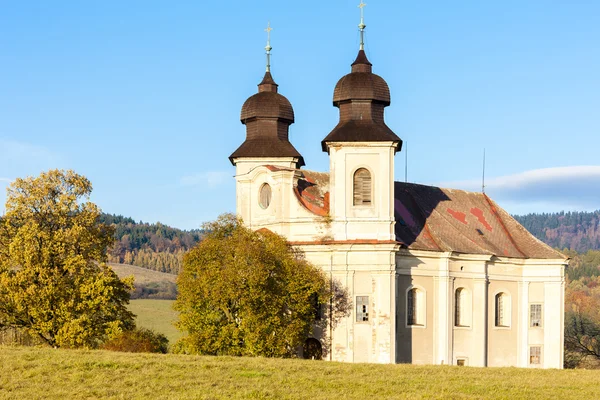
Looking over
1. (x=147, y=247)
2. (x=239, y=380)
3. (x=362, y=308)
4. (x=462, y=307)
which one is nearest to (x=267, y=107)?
(x=362, y=308)

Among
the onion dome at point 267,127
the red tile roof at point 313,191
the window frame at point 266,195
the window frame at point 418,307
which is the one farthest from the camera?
the onion dome at point 267,127

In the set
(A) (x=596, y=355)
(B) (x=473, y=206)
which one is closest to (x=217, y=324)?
(B) (x=473, y=206)

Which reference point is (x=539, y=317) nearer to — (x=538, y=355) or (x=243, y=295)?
(x=538, y=355)

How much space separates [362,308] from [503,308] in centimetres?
1017

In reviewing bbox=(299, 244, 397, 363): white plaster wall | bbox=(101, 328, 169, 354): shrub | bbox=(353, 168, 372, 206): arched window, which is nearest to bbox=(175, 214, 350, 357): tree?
bbox=(299, 244, 397, 363): white plaster wall

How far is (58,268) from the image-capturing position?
140 feet

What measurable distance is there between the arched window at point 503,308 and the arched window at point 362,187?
10.3 meters

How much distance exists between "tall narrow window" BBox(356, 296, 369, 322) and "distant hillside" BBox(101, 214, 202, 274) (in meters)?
121

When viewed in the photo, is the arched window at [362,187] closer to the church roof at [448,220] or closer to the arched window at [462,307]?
the church roof at [448,220]

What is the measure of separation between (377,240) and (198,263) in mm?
8529

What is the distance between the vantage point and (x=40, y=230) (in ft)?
140

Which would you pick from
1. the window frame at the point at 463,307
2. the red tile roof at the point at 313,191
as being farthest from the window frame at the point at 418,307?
the red tile roof at the point at 313,191

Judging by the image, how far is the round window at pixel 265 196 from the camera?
47969 millimetres

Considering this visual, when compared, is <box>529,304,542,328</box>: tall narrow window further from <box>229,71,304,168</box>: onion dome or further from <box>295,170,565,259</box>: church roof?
<box>229,71,304,168</box>: onion dome
